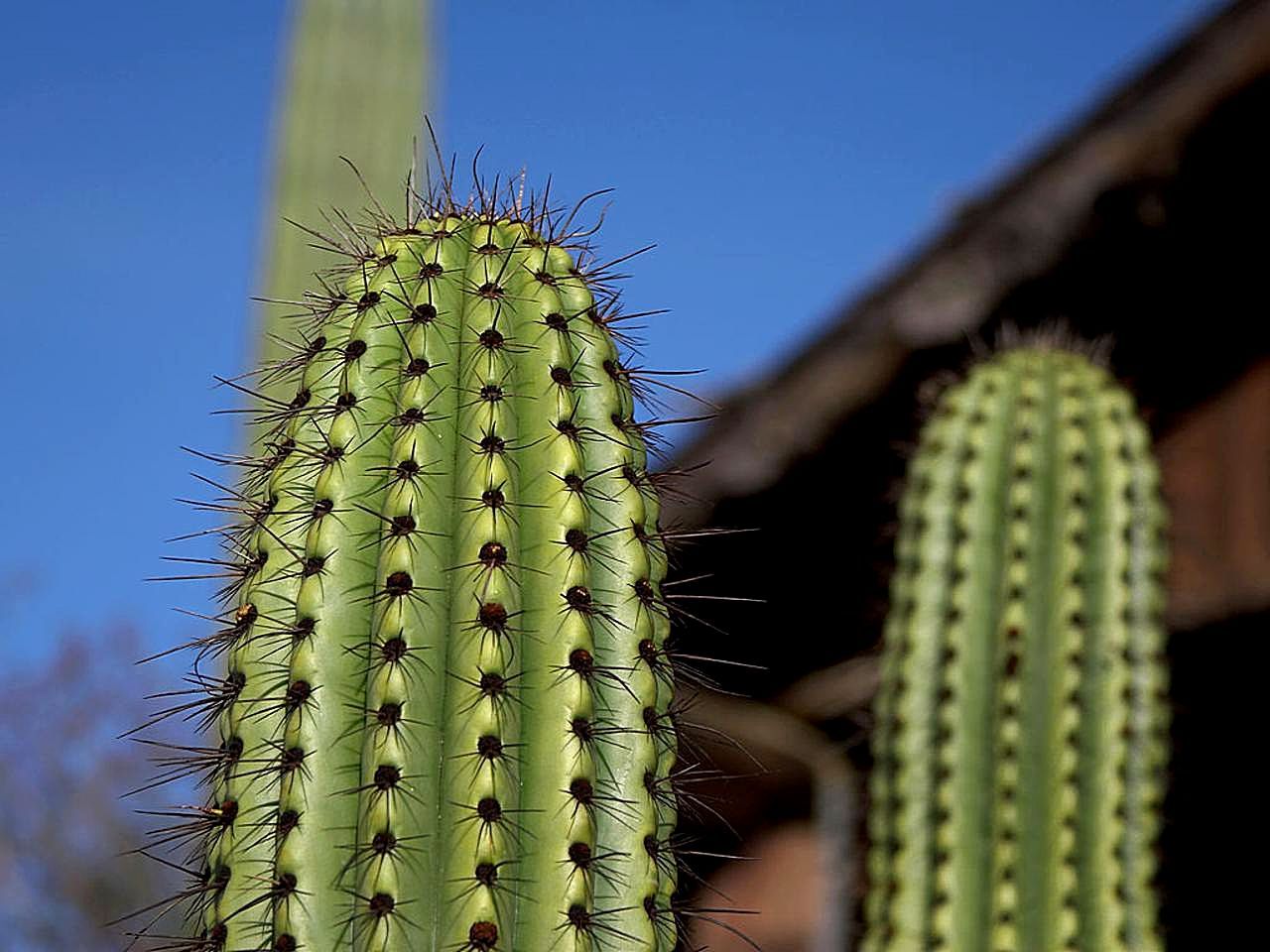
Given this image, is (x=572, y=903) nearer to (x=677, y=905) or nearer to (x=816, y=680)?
(x=677, y=905)

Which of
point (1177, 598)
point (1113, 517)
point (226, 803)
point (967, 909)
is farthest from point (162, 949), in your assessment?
point (1177, 598)

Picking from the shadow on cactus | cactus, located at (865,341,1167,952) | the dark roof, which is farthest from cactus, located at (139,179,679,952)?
the dark roof

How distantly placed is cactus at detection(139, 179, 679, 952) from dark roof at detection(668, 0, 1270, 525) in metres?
2.29

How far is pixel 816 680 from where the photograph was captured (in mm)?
7223

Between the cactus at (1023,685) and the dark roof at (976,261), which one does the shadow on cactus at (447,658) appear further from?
the dark roof at (976,261)

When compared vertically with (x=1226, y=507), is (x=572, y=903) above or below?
below

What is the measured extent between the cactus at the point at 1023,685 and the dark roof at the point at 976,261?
43.2 inches

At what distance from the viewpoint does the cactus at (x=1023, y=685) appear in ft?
9.74

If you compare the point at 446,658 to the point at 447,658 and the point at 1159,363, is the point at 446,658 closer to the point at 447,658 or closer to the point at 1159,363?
the point at 447,658

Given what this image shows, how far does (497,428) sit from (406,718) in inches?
13.6

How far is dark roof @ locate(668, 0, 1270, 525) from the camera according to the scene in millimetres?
4812

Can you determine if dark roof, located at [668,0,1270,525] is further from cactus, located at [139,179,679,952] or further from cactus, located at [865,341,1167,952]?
cactus, located at [139,179,679,952]

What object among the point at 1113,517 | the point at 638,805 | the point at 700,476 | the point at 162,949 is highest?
the point at 700,476

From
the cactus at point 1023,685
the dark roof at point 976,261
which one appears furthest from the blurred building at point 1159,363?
the cactus at point 1023,685
